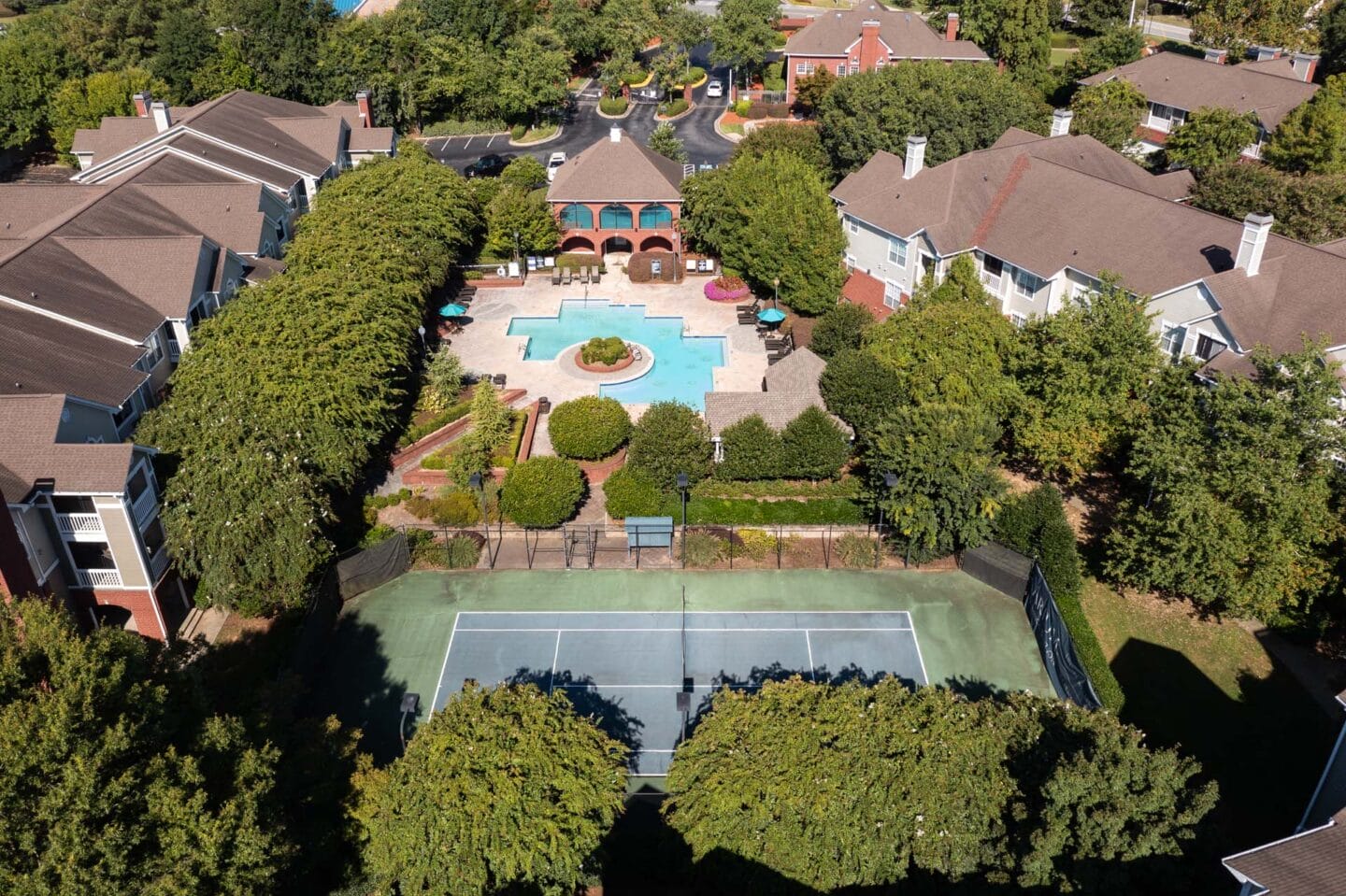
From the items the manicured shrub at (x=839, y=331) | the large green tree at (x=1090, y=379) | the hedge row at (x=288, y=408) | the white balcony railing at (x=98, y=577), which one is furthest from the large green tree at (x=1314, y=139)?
the white balcony railing at (x=98, y=577)

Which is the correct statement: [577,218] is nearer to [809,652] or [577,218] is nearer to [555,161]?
[555,161]

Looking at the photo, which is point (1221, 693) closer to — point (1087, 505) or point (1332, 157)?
point (1087, 505)

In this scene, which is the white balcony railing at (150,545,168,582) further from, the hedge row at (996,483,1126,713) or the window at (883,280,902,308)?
the window at (883,280,902,308)

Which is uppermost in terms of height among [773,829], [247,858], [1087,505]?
[247,858]

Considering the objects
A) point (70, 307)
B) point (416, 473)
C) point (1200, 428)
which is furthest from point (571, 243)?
point (1200, 428)

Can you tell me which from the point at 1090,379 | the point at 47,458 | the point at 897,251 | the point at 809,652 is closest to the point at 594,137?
the point at 897,251

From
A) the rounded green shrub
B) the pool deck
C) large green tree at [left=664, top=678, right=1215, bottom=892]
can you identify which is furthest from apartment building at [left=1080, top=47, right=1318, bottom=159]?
large green tree at [left=664, top=678, right=1215, bottom=892]
